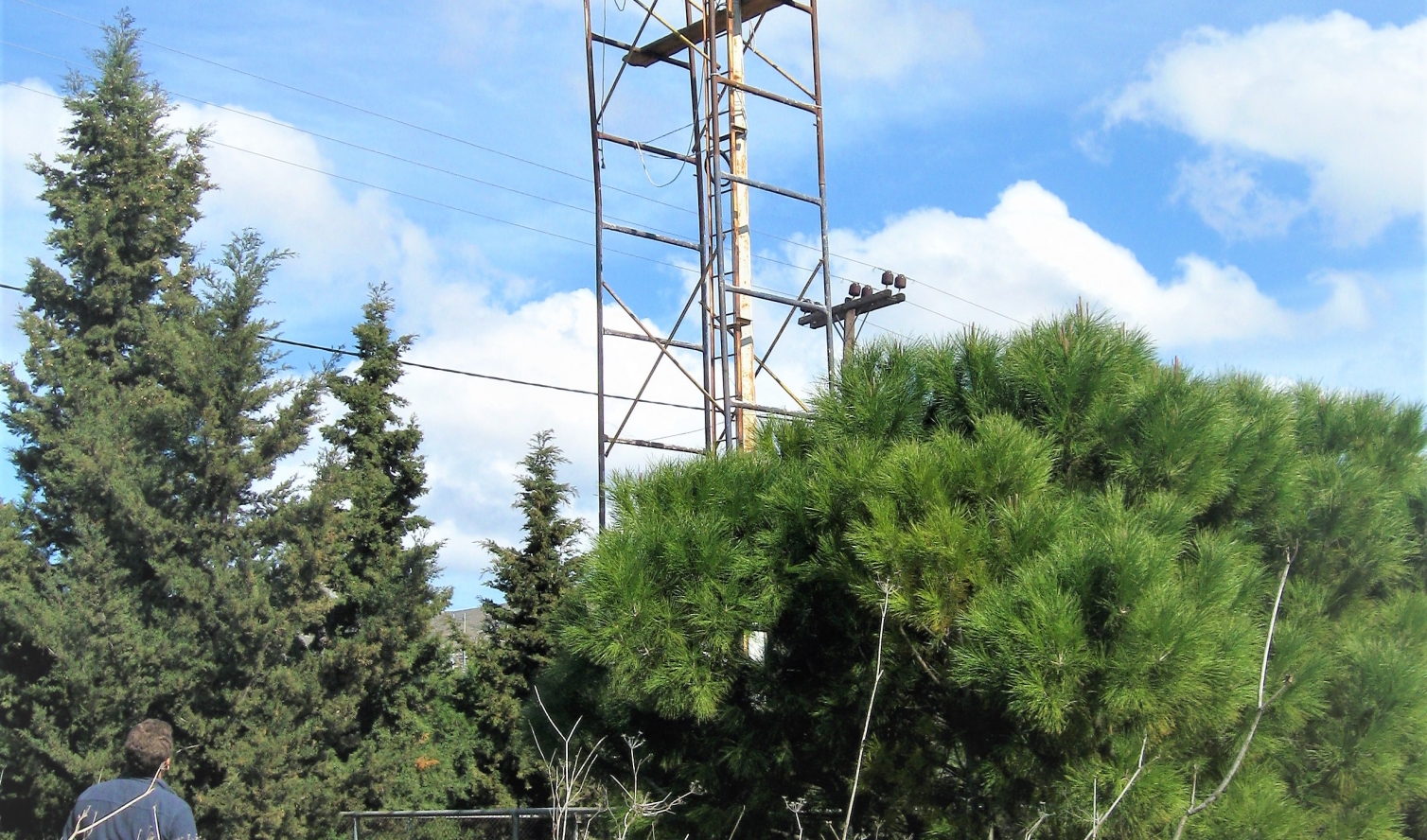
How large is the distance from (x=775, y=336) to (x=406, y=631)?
4928mm

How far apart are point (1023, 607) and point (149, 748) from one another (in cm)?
323

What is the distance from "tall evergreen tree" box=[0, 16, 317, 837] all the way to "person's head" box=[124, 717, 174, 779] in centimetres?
631

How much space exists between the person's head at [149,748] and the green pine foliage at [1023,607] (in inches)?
88.8

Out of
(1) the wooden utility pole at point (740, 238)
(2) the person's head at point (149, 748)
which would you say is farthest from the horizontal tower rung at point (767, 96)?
(2) the person's head at point (149, 748)

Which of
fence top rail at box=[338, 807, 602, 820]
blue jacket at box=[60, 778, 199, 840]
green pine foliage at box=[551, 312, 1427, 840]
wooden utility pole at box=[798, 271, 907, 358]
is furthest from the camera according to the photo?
wooden utility pole at box=[798, 271, 907, 358]

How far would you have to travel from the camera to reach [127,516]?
1031 centimetres

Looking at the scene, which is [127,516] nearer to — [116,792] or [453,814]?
[453,814]

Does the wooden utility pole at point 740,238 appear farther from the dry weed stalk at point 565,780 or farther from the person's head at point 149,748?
the person's head at point 149,748

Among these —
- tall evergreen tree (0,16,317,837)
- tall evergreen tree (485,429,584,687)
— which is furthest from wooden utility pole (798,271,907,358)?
tall evergreen tree (0,16,317,837)

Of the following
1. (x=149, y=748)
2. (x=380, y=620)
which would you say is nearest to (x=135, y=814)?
(x=149, y=748)

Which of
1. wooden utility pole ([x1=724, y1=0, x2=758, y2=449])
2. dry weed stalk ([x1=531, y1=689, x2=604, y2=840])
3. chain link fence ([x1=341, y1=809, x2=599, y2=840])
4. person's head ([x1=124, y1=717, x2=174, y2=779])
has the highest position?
wooden utility pole ([x1=724, y1=0, x2=758, y2=449])

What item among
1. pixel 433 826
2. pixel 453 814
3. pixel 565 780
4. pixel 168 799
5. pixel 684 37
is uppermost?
pixel 684 37

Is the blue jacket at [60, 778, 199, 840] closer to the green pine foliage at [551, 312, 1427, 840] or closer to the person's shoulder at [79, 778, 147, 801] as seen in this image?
the person's shoulder at [79, 778, 147, 801]

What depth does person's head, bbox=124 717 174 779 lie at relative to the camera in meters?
4.23
